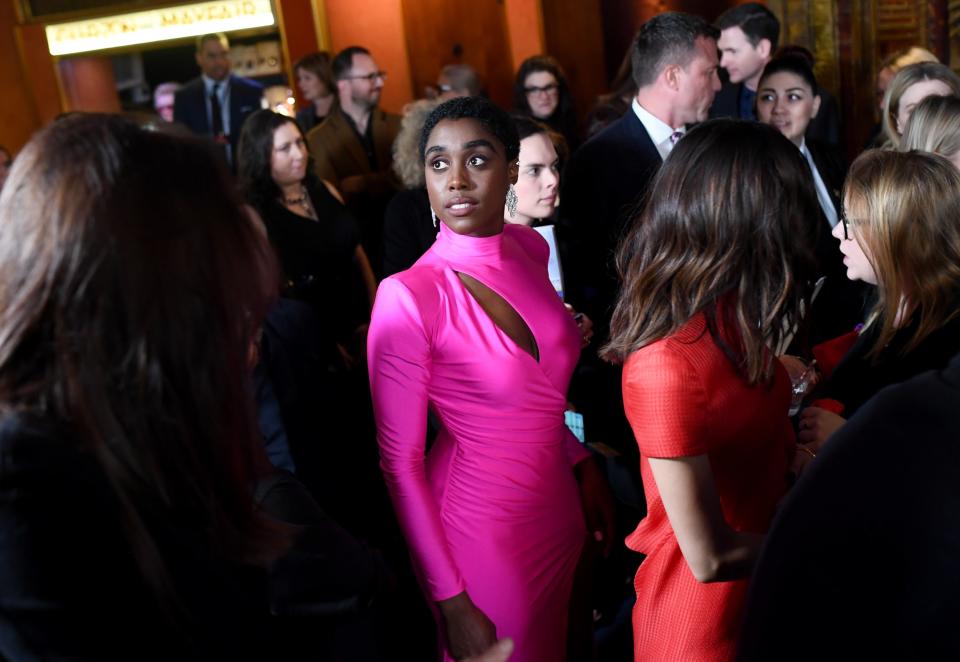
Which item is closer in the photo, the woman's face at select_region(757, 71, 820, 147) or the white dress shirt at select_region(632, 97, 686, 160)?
the white dress shirt at select_region(632, 97, 686, 160)

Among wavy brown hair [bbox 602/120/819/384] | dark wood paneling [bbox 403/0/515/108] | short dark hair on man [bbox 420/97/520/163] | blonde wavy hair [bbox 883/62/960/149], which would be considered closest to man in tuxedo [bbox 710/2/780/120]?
blonde wavy hair [bbox 883/62/960/149]

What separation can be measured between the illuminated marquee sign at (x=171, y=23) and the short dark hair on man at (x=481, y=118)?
5527mm

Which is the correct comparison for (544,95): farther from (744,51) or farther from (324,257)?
(324,257)

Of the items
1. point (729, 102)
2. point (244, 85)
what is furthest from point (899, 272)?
point (244, 85)

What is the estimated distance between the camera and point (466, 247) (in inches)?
70.1

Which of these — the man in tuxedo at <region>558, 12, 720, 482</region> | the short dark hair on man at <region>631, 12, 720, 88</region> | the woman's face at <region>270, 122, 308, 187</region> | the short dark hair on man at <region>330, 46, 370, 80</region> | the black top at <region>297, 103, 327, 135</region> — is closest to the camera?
the man in tuxedo at <region>558, 12, 720, 482</region>

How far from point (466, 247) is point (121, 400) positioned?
3.46ft

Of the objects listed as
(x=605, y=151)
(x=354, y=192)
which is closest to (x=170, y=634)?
(x=605, y=151)

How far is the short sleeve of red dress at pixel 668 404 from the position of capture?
128 centimetres

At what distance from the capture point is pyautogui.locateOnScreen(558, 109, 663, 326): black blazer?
2711 millimetres

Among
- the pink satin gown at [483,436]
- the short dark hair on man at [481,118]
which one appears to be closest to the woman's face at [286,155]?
the short dark hair on man at [481,118]

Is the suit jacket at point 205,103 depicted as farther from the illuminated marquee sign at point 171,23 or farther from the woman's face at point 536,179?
the woman's face at point 536,179

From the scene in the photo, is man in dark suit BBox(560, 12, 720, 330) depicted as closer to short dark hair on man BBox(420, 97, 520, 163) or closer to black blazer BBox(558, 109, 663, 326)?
black blazer BBox(558, 109, 663, 326)

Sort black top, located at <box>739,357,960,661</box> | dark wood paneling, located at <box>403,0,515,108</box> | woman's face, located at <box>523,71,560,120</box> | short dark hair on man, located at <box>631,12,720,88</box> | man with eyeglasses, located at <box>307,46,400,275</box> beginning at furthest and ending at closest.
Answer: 1. dark wood paneling, located at <box>403,0,515,108</box>
2. woman's face, located at <box>523,71,560,120</box>
3. man with eyeglasses, located at <box>307,46,400,275</box>
4. short dark hair on man, located at <box>631,12,720,88</box>
5. black top, located at <box>739,357,960,661</box>
